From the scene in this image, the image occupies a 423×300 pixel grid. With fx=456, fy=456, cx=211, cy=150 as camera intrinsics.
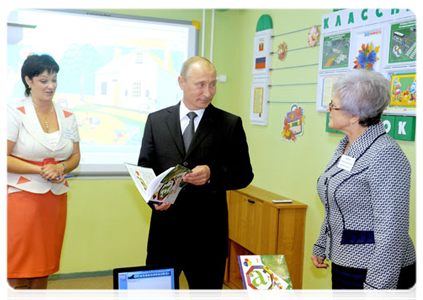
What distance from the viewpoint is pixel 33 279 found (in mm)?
2656

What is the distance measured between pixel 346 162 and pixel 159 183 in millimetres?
795

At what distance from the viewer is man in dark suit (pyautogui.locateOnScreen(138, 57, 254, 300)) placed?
2.27 metres

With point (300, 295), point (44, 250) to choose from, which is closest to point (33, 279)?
point (44, 250)

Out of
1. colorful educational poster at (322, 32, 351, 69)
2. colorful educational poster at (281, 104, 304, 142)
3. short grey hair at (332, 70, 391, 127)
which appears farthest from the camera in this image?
colorful educational poster at (281, 104, 304, 142)

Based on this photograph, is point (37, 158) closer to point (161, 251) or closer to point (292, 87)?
point (161, 251)

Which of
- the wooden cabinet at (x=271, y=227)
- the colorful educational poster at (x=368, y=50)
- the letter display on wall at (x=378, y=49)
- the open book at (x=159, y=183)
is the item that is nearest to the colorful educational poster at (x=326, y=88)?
the letter display on wall at (x=378, y=49)

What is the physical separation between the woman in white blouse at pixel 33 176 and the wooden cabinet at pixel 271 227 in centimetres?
151

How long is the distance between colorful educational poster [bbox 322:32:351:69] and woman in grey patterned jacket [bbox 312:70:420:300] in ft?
3.44

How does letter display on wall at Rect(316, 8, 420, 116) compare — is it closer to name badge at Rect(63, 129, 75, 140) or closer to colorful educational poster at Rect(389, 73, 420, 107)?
colorful educational poster at Rect(389, 73, 420, 107)

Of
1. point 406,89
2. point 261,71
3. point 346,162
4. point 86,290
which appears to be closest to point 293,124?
point 261,71

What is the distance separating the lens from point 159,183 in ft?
6.43

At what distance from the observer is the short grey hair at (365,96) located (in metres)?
1.86

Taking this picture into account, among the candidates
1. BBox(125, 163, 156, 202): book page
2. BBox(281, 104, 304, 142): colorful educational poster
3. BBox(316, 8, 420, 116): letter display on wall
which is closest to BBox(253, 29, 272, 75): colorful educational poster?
BBox(281, 104, 304, 142): colorful educational poster

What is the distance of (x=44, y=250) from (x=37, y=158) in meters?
0.53
